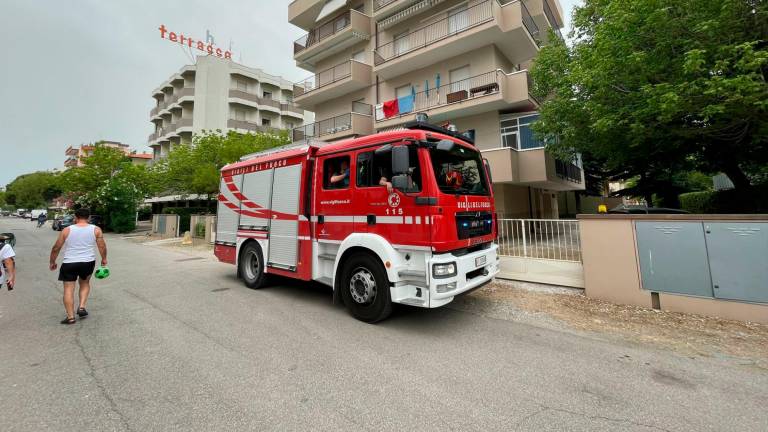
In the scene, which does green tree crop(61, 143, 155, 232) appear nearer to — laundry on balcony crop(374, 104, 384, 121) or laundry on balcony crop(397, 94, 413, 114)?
laundry on balcony crop(374, 104, 384, 121)

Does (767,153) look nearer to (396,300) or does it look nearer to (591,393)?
(591,393)

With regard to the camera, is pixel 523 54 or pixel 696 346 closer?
pixel 696 346

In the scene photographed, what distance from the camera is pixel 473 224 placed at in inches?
189

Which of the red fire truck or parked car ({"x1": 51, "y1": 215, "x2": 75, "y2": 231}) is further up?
parked car ({"x1": 51, "y1": 215, "x2": 75, "y2": 231})

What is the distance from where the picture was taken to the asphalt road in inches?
97.0

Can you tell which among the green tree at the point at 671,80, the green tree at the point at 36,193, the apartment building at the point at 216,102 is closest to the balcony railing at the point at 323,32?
the green tree at the point at 671,80

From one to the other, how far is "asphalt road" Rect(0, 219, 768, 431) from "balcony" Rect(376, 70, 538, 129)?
10238 mm

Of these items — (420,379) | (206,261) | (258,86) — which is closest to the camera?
(420,379)

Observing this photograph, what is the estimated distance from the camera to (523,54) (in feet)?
45.9

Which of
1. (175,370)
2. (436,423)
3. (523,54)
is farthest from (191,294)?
(523,54)

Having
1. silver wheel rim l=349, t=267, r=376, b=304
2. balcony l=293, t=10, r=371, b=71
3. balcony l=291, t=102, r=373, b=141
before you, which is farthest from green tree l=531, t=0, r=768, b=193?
balcony l=293, t=10, r=371, b=71

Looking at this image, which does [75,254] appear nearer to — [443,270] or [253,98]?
[443,270]

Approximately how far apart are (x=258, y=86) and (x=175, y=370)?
42.5m

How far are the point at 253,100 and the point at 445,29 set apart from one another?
101 ft
